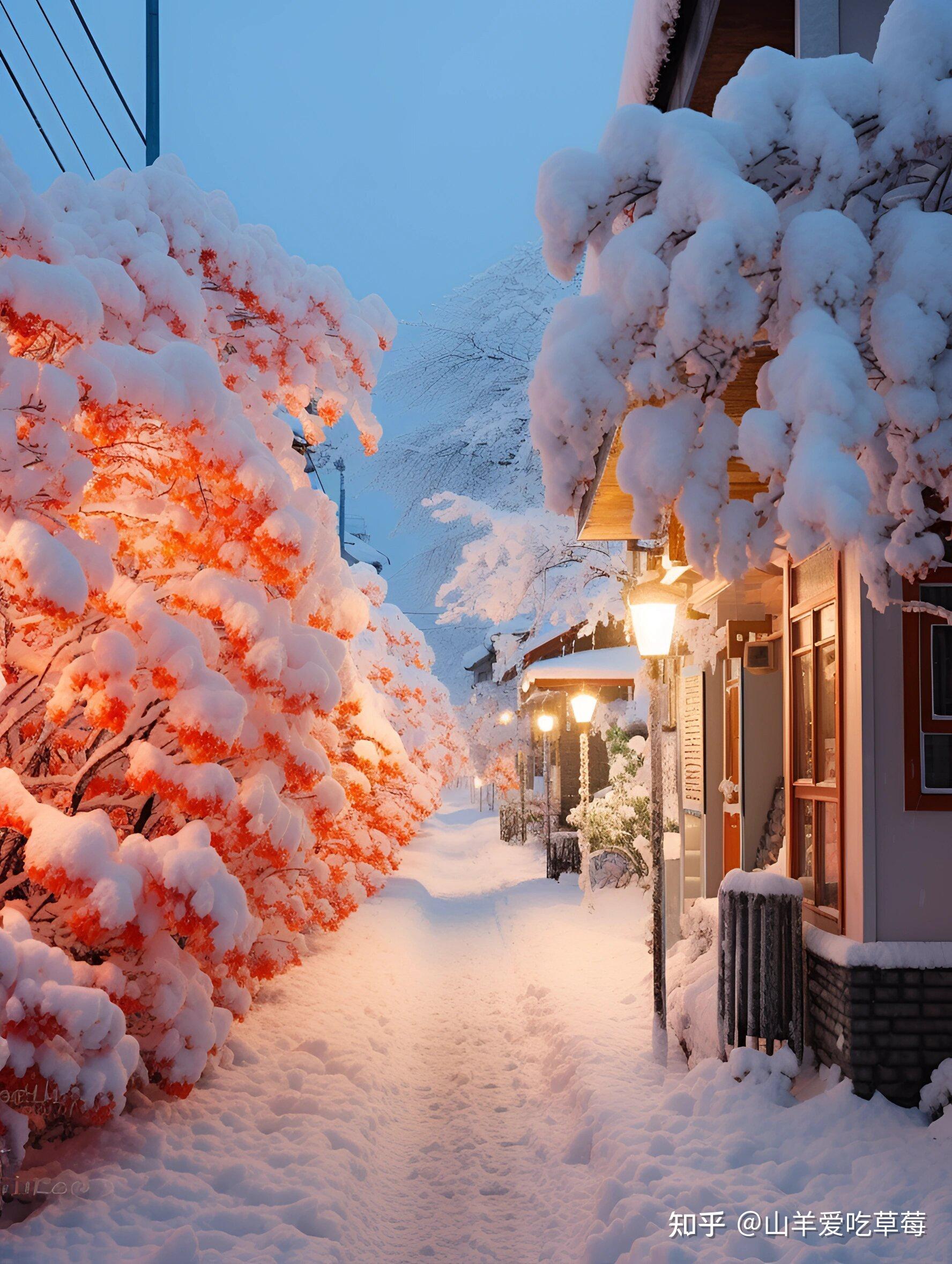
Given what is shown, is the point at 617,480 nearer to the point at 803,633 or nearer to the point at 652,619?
the point at 652,619

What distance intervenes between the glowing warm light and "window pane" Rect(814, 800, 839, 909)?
8.63 metres

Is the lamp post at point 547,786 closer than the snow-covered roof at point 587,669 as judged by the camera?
No

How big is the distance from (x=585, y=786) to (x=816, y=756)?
28.8 feet

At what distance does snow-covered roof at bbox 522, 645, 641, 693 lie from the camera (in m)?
17.3

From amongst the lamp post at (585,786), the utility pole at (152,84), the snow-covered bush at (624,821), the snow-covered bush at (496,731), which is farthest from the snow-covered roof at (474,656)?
the utility pole at (152,84)

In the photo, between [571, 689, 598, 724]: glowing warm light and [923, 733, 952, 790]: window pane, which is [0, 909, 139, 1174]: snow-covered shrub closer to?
[923, 733, 952, 790]: window pane

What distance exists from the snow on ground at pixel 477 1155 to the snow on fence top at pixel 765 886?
0.97m

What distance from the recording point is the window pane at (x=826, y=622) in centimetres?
674

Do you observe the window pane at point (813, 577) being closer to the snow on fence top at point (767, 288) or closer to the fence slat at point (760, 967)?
the fence slat at point (760, 967)

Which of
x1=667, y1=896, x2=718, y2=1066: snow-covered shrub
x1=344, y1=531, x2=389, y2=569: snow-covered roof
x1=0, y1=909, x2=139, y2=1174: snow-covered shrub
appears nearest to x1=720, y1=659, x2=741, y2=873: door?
x1=667, y1=896, x2=718, y2=1066: snow-covered shrub

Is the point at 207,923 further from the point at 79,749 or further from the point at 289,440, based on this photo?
the point at 289,440

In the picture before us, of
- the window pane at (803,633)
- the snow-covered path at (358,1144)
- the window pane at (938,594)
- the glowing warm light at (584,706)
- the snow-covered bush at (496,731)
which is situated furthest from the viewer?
the snow-covered bush at (496,731)

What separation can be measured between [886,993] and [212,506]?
455cm

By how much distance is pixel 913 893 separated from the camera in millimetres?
5855
